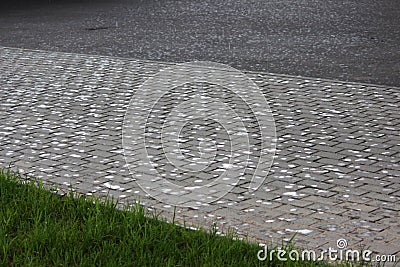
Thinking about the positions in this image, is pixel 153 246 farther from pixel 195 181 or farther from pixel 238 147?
pixel 238 147

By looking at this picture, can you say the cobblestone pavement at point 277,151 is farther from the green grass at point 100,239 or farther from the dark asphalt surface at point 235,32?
the dark asphalt surface at point 235,32

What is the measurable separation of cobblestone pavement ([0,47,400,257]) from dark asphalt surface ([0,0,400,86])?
109cm

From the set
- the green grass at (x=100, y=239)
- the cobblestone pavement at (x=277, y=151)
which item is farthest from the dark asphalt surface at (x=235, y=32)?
the green grass at (x=100, y=239)

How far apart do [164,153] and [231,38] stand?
740 centimetres

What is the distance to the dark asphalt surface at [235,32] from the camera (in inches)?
454

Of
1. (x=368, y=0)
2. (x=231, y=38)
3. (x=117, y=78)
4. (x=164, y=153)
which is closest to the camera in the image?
(x=164, y=153)

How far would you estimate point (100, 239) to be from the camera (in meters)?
4.85

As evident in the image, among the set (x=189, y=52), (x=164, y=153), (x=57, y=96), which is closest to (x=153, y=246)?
(x=164, y=153)

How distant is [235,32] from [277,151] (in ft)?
26.6

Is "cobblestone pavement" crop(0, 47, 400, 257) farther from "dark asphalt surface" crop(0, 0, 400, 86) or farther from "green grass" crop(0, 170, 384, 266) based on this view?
"dark asphalt surface" crop(0, 0, 400, 86)

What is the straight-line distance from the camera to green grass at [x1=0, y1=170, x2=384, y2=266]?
4566 mm

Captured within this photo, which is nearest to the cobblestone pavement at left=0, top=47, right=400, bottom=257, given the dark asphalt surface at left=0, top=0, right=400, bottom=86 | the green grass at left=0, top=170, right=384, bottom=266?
the green grass at left=0, top=170, right=384, bottom=266

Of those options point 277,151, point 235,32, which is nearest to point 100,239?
point 277,151

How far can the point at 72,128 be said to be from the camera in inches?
310
